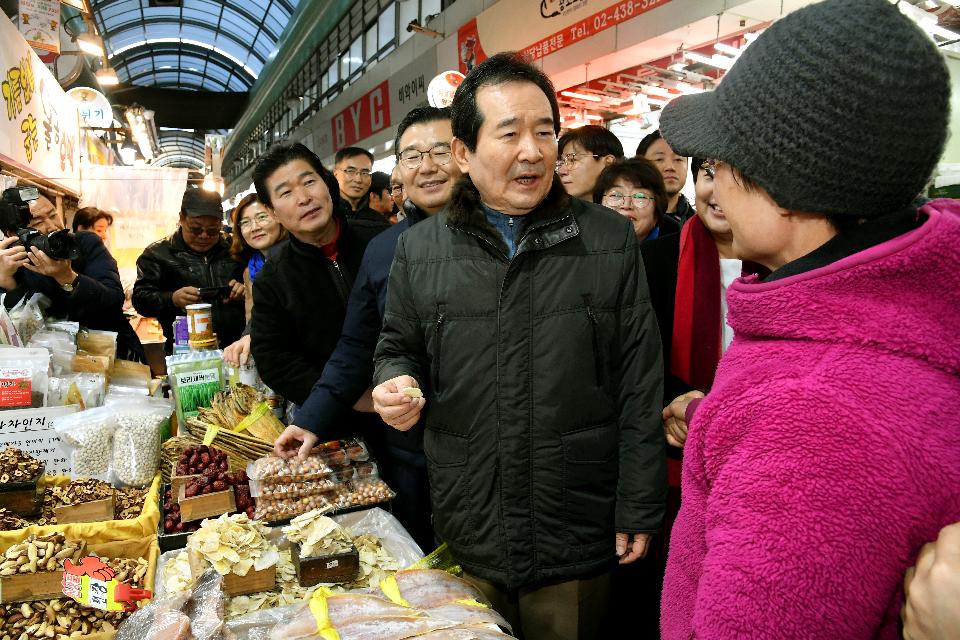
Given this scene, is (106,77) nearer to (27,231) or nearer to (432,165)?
(27,231)

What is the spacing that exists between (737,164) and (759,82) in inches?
3.9

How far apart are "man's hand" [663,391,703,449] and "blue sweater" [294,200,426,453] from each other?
91 centimetres

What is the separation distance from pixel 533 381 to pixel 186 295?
3338 millimetres

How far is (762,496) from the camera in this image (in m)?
0.62

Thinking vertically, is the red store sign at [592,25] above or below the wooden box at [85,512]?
above

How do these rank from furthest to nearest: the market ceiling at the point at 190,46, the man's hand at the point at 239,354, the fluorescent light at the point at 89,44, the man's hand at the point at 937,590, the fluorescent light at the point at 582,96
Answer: the market ceiling at the point at 190,46, the fluorescent light at the point at 89,44, the fluorescent light at the point at 582,96, the man's hand at the point at 239,354, the man's hand at the point at 937,590

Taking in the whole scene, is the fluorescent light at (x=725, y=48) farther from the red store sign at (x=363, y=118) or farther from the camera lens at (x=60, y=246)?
the red store sign at (x=363, y=118)

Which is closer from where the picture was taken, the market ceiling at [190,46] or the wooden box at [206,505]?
the wooden box at [206,505]

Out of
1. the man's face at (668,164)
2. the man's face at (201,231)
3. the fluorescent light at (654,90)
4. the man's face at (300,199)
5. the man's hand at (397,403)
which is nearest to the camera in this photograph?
the man's hand at (397,403)

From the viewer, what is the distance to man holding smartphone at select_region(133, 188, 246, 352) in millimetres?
4027

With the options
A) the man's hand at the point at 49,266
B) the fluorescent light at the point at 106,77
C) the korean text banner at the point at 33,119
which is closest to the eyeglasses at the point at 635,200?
the man's hand at the point at 49,266

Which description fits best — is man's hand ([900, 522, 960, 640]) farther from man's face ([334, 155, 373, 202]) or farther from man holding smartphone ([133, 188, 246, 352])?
man's face ([334, 155, 373, 202])

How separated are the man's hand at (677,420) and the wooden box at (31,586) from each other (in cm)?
180

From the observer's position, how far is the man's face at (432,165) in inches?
87.9
